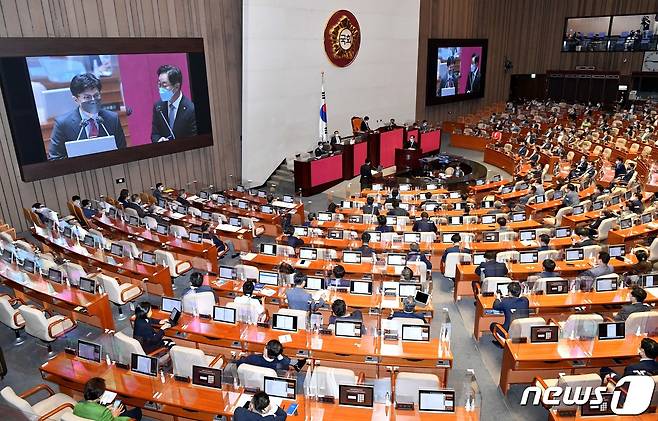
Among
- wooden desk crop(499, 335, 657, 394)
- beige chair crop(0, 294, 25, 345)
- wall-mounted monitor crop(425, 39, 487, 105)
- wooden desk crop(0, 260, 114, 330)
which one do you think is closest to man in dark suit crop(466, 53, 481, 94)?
wall-mounted monitor crop(425, 39, 487, 105)

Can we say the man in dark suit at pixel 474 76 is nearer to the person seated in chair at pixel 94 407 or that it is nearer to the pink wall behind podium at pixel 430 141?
the pink wall behind podium at pixel 430 141

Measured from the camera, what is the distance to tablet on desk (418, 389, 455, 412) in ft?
20.2

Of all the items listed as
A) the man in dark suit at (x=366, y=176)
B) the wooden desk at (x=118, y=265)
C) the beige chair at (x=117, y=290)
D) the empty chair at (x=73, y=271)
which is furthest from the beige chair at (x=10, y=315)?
the man in dark suit at (x=366, y=176)

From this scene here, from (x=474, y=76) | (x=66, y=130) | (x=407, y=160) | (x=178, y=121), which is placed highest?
(x=474, y=76)

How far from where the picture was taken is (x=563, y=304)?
30.0 ft

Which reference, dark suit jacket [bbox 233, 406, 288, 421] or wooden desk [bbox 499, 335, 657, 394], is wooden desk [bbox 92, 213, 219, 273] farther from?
wooden desk [bbox 499, 335, 657, 394]

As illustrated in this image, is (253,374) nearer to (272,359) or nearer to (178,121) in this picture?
(272,359)

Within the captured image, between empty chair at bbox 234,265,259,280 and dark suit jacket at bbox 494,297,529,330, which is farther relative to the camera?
empty chair at bbox 234,265,259,280

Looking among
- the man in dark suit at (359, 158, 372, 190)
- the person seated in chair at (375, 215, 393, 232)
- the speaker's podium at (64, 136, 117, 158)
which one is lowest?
the man in dark suit at (359, 158, 372, 190)

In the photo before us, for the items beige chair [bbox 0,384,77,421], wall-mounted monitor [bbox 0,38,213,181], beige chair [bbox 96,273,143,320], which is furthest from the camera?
wall-mounted monitor [bbox 0,38,213,181]

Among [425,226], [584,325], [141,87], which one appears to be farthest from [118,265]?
[584,325]

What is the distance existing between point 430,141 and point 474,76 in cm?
997

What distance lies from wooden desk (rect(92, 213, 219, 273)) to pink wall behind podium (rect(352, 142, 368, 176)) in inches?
428

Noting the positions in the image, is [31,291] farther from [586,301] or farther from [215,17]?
[215,17]
